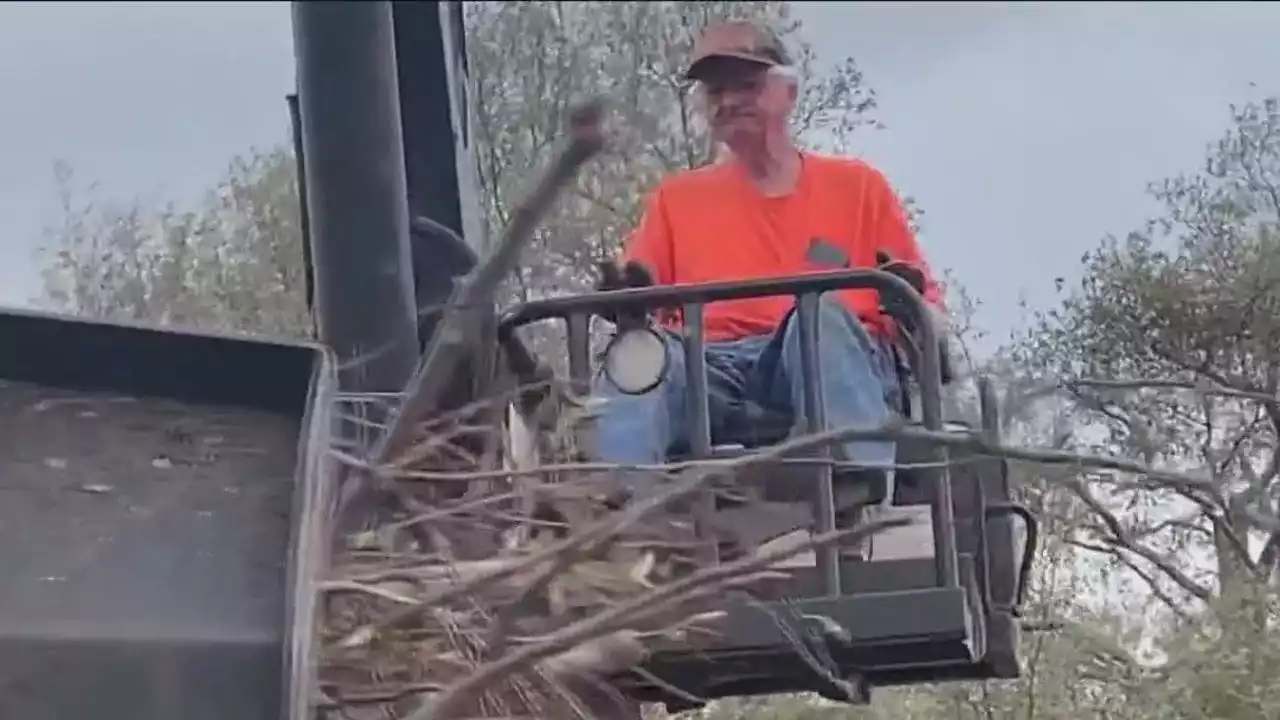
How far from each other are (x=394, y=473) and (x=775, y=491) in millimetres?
651

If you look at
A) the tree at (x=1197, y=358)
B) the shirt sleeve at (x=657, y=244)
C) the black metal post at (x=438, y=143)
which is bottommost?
the tree at (x=1197, y=358)

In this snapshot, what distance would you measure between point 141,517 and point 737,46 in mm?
1507

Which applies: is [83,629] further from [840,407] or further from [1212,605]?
[1212,605]

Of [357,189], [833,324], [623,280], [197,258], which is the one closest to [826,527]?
[833,324]

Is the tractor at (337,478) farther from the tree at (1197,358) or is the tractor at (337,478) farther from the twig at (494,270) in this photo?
the tree at (1197,358)

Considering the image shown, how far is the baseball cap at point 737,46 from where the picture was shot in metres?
2.79

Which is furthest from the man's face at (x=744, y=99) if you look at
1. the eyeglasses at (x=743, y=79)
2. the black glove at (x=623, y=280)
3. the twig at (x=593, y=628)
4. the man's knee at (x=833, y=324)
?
the twig at (x=593, y=628)

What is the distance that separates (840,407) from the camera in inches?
95.4

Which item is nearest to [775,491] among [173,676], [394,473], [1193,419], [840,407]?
[840,407]

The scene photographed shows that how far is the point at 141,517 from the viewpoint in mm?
1459

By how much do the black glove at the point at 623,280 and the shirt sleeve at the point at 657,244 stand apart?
177 millimetres

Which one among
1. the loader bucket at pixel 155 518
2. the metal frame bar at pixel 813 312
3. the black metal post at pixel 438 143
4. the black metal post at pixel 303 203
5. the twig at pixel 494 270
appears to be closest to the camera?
the twig at pixel 494 270

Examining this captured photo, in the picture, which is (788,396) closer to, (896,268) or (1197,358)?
(896,268)

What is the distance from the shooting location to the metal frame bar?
2326mm
